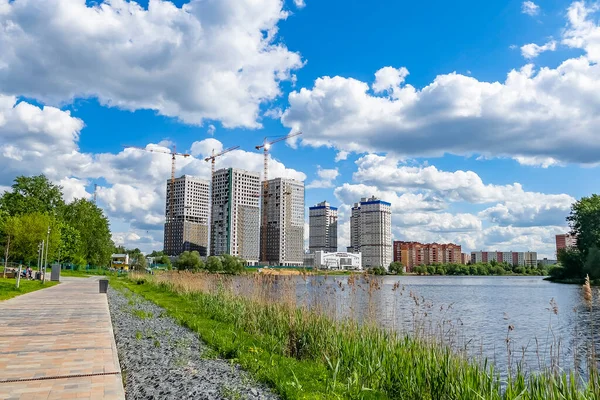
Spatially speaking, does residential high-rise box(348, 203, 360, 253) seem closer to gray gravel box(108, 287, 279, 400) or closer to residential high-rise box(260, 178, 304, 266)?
residential high-rise box(260, 178, 304, 266)

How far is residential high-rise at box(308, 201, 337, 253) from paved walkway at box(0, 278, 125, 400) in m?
183

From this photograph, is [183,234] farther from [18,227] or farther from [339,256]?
[18,227]

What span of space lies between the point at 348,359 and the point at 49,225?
131 feet

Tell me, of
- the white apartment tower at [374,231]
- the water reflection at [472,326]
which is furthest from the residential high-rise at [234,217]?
the water reflection at [472,326]

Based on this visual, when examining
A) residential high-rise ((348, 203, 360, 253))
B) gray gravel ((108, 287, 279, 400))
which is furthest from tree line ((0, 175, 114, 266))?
residential high-rise ((348, 203, 360, 253))

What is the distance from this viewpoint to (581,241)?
60875 millimetres

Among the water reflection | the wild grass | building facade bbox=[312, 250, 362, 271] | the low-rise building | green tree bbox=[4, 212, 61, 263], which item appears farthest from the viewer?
building facade bbox=[312, 250, 362, 271]

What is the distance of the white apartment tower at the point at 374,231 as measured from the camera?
586 feet

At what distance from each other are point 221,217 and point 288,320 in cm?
14634

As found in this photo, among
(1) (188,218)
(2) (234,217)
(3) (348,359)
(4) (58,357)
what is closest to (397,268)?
(2) (234,217)

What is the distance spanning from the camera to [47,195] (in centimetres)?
5944

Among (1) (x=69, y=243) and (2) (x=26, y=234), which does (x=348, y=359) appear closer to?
(2) (x=26, y=234)

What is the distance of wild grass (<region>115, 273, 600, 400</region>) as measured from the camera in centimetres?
542

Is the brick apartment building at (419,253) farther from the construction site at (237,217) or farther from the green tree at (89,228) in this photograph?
the green tree at (89,228)
